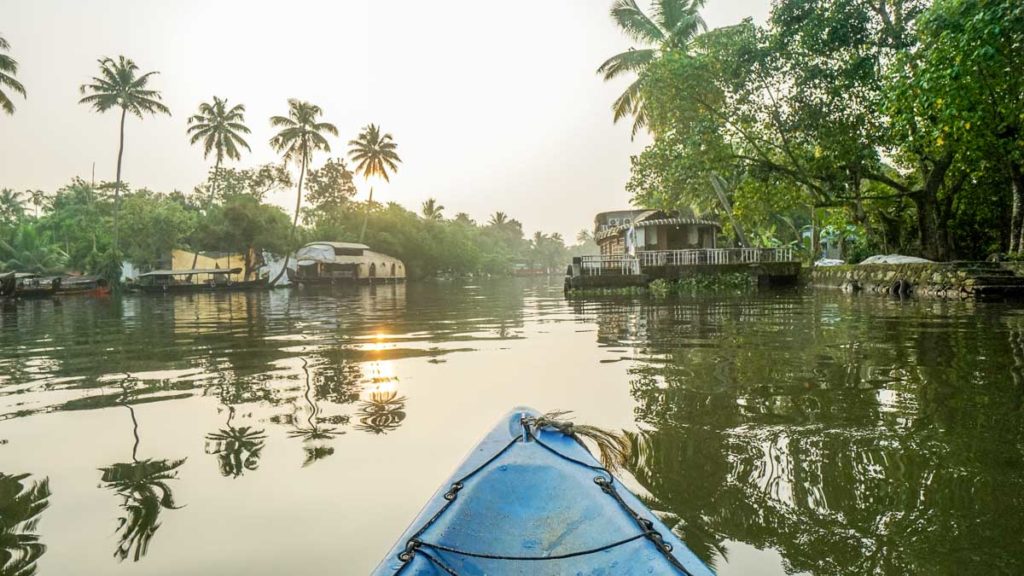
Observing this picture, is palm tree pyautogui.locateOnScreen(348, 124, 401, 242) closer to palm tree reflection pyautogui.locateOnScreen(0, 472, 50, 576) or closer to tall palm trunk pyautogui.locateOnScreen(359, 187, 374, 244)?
tall palm trunk pyautogui.locateOnScreen(359, 187, 374, 244)

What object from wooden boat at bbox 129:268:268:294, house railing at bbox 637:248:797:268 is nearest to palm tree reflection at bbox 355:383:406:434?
house railing at bbox 637:248:797:268

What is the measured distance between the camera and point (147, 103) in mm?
36719

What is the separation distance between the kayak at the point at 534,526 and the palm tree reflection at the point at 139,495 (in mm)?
1649

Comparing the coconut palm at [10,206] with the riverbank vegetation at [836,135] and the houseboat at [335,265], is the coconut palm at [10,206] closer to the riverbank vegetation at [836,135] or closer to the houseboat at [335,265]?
the houseboat at [335,265]

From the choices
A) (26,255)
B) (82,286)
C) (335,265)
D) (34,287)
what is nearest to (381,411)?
(82,286)

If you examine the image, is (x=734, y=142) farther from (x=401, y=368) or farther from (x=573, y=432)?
(x=573, y=432)

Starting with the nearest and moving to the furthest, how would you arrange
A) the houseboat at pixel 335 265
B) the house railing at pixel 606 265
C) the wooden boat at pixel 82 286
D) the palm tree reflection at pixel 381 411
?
the palm tree reflection at pixel 381 411 < the house railing at pixel 606 265 < the wooden boat at pixel 82 286 < the houseboat at pixel 335 265

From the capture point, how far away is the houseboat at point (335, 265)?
146 feet

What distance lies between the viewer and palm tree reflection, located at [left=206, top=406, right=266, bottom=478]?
411cm

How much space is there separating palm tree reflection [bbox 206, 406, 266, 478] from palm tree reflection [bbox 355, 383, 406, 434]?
32.1 inches

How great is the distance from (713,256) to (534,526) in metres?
24.4

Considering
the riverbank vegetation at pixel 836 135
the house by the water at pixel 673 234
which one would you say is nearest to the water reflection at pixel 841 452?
the riverbank vegetation at pixel 836 135

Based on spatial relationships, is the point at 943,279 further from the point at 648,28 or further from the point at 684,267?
the point at 648,28

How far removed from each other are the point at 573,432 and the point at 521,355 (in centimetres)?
561
